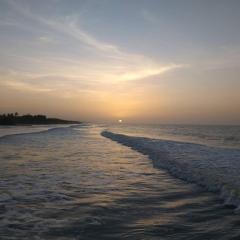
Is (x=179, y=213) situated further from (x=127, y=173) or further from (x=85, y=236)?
(x=127, y=173)

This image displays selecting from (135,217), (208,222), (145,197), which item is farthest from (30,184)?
(208,222)

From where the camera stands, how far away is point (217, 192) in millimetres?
10969

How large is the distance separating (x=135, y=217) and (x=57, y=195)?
121 inches

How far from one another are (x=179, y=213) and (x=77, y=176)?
20.6 feet

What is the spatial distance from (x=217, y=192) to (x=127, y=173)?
481 cm

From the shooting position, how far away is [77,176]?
13883 millimetres

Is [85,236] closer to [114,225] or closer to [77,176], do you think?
[114,225]

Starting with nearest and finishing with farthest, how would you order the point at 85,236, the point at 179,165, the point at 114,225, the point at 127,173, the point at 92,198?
1. the point at 85,236
2. the point at 114,225
3. the point at 92,198
4. the point at 127,173
5. the point at 179,165

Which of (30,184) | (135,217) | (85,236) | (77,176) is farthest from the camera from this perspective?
(77,176)

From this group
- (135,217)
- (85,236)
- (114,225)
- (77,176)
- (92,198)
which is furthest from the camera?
(77,176)

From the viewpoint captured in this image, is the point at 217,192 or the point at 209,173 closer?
the point at 217,192

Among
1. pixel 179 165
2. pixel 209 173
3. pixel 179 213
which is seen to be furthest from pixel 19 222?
pixel 179 165

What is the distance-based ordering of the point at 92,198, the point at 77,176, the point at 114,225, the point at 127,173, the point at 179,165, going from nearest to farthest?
1. the point at 114,225
2. the point at 92,198
3. the point at 77,176
4. the point at 127,173
5. the point at 179,165

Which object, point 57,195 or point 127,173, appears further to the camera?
point 127,173
